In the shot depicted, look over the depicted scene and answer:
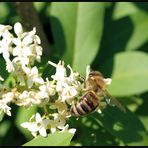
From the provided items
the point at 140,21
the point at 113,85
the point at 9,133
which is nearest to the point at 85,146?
the point at 113,85

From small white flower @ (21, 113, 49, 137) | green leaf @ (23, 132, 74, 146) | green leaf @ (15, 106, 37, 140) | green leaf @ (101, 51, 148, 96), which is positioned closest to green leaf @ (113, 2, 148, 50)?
green leaf @ (101, 51, 148, 96)

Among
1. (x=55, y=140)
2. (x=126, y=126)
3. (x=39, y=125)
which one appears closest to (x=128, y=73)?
(x=126, y=126)

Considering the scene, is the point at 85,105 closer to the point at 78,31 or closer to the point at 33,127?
the point at 33,127

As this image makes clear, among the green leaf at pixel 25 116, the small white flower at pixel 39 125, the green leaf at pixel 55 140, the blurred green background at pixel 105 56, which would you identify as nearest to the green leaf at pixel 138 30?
the blurred green background at pixel 105 56

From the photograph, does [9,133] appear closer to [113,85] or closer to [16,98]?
[113,85]

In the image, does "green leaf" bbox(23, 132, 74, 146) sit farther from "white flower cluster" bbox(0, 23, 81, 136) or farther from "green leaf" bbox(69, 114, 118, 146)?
"green leaf" bbox(69, 114, 118, 146)

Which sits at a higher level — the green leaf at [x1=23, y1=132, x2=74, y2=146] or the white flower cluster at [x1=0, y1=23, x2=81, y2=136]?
the white flower cluster at [x1=0, y1=23, x2=81, y2=136]

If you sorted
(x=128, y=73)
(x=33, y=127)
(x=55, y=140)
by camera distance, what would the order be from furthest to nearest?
(x=128, y=73)
(x=33, y=127)
(x=55, y=140)
